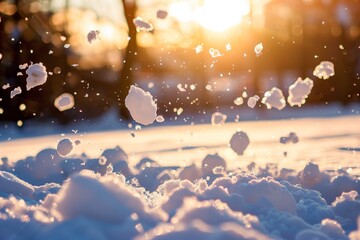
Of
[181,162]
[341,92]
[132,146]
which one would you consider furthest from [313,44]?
[181,162]

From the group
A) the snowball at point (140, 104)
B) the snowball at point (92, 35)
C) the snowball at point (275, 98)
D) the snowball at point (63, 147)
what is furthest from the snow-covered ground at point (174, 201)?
the snowball at point (92, 35)

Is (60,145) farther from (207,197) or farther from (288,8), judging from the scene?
(288,8)

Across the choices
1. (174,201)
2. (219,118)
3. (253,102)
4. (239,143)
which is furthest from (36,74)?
(253,102)

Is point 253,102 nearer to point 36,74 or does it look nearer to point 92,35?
point 92,35

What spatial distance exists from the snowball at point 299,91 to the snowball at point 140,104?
1.66 meters

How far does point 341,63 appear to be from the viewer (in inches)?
1399

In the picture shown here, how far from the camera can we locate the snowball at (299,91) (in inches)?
324

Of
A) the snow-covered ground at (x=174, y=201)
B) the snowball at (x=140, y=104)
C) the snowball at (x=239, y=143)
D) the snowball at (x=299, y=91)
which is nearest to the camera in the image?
the snow-covered ground at (x=174, y=201)

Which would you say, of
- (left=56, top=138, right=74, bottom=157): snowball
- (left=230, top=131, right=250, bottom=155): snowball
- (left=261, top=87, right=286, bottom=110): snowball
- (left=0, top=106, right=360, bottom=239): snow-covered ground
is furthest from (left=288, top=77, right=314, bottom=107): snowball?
(left=56, top=138, right=74, bottom=157): snowball

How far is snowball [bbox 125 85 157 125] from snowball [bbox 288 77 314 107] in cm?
166

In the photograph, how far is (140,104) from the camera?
7.57m

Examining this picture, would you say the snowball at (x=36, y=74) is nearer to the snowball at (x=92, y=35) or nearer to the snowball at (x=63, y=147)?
the snowball at (x=92, y=35)

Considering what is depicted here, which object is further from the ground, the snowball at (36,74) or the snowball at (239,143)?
the snowball at (36,74)

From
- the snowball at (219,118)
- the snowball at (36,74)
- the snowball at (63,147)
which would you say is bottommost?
the snowball at (63,147)
